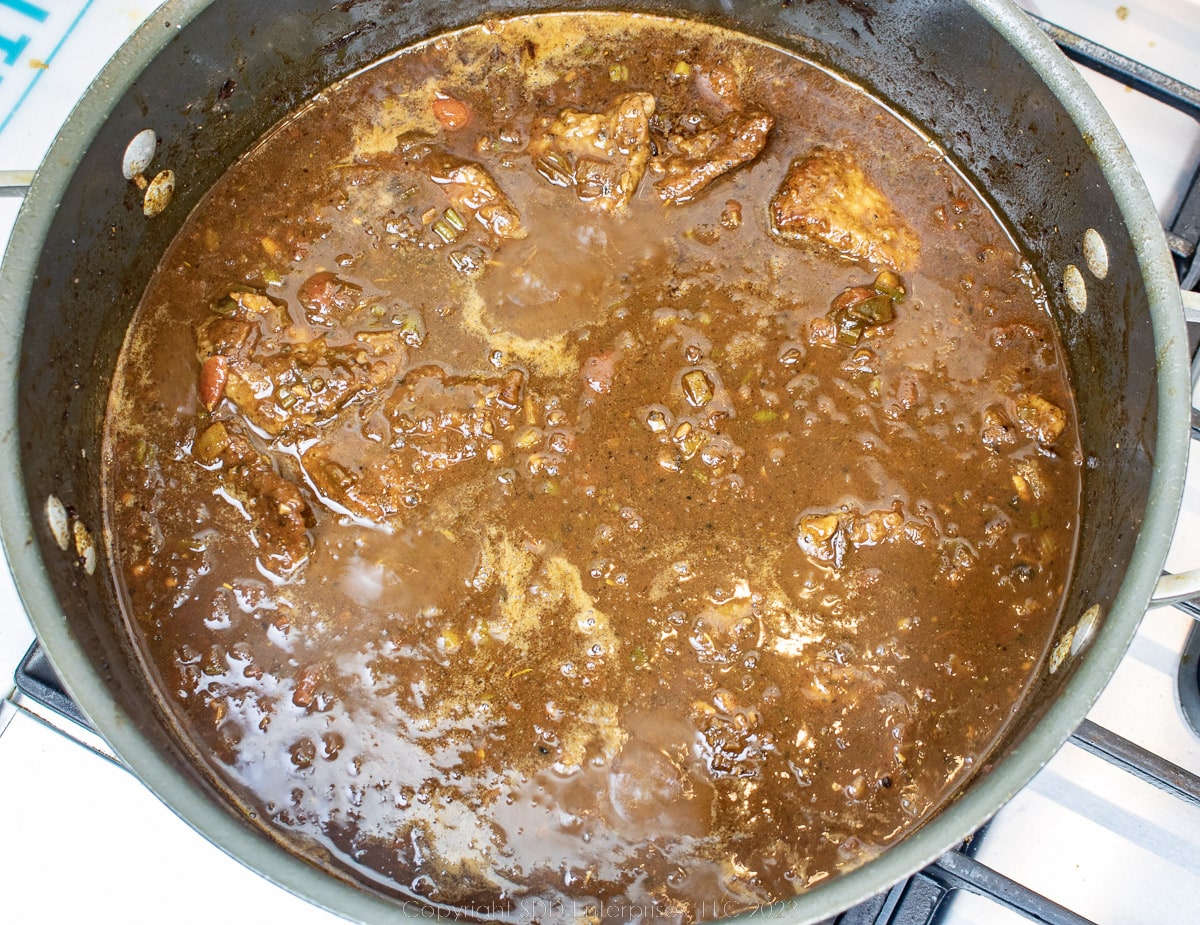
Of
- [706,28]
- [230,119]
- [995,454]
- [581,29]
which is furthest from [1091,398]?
[230,119]

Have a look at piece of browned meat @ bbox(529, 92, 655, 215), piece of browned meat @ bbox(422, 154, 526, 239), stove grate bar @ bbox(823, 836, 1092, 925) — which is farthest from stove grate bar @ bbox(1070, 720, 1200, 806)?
piece of browned meat @ bbox(422, 154, 526, 239)

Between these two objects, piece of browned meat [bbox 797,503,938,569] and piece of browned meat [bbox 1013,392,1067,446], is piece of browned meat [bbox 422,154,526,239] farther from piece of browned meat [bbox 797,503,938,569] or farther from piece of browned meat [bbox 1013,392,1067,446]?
piece of browned meat [bbox 1013,392,1067,446]

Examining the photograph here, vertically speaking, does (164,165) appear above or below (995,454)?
below

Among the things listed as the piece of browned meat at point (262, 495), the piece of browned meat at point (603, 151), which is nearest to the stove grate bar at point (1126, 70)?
the piece of browned meat at point (603, 151)

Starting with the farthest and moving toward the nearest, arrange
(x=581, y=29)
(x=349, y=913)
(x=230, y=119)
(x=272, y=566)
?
(x=581, y=29) → (x=230, y=119) → (x=272, y=566) → (x=349, y=913)

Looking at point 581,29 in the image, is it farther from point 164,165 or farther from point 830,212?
point 164,165

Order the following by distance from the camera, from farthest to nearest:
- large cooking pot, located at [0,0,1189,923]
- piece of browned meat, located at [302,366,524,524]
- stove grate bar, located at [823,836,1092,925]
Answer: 1. piece of browned meat, located at [302,366,524,524]
2. stove grate bar, located at [823,836,1092,925]
3. large cooking pot, located at [0,0,1189,923]
